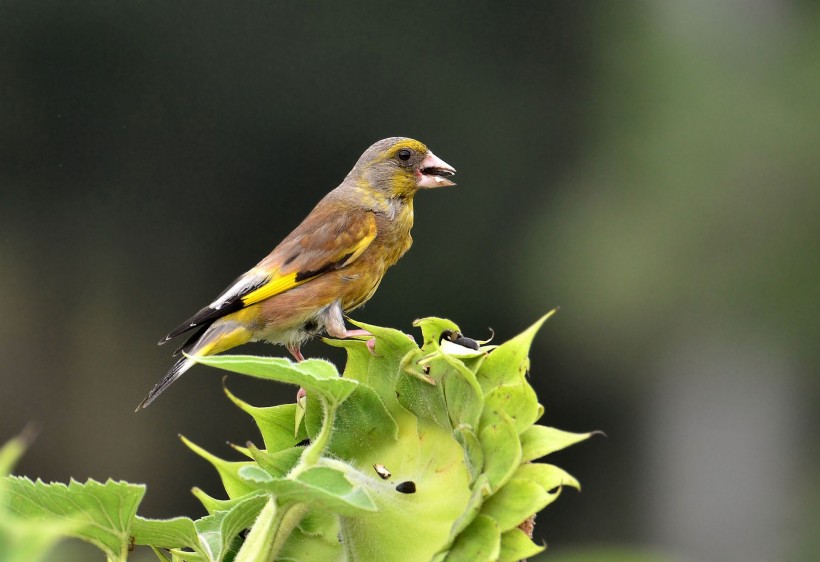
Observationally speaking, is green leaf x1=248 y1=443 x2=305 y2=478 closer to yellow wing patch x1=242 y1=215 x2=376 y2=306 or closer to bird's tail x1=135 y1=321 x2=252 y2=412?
bird's tail x1=135 y1=321 x2=252 y2=412

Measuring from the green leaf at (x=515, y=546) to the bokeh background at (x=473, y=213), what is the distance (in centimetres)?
1619

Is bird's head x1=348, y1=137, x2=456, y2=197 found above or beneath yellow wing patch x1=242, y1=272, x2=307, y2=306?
above

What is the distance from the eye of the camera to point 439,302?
59.3ft

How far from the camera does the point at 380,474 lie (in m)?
1.29

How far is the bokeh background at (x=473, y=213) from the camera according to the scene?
62.2 ft

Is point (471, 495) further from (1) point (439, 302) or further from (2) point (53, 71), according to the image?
(2) point (53, 71)

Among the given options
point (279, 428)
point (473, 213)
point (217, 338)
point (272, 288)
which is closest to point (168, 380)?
point (217, 338)

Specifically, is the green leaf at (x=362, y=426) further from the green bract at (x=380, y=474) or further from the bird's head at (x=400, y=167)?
the bird's head at (x=400, y=167)

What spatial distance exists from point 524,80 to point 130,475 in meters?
10.2

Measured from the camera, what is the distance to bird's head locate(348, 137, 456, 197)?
3262mm

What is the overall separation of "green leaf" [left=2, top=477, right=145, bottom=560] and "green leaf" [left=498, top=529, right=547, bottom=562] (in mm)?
304

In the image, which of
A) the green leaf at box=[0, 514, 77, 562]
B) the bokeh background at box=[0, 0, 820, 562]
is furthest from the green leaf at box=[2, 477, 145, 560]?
the bokeh background at box=[0, 0, 820, 562]

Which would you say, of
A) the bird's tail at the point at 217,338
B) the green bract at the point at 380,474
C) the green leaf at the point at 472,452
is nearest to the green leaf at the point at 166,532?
the green bract at the point at 380,474

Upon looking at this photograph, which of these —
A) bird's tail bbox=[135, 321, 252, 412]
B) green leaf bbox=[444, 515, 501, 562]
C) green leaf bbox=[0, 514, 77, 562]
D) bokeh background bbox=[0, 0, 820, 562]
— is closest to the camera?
green leaf bbox=[0, 514, 77, 562]
